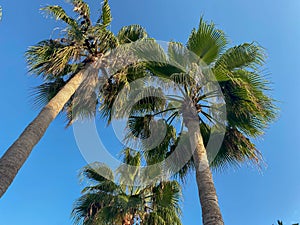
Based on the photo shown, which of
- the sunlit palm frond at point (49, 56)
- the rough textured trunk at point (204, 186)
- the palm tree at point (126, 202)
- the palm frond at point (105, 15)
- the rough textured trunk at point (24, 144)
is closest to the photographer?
the rough textured trunk at point (24, 144)

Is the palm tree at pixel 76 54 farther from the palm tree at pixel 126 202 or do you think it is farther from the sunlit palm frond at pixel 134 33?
the palm tree at pixel 126 202

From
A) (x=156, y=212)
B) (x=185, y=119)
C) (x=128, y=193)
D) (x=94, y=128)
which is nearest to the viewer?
(x=185, y=119)

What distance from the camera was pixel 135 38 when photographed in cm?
870

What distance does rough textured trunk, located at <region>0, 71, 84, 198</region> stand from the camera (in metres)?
3.78

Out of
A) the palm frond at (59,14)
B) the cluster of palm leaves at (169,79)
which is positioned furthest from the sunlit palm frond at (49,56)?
the palm frond at (59,14)

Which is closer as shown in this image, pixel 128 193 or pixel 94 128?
pixel 94 128

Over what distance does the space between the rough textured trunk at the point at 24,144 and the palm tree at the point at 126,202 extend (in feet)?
13.8

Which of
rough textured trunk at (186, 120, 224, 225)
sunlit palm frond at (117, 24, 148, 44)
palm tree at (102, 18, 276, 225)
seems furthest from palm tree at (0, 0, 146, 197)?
rough textured trunk at (186, 120, 224, 225)

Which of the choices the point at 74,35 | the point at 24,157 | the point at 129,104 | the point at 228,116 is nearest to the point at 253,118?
the point at 228,116

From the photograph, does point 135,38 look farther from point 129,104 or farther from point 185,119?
point 185,119

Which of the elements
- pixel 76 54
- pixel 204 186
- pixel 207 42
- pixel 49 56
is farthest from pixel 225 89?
pixel 49 56

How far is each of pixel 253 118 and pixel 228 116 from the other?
652 millimetres

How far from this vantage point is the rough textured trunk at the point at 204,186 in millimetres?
4812

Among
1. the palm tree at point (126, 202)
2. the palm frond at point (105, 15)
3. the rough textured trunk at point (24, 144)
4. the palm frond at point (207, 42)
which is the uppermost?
the palm frond at point (105, 15)
